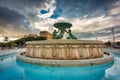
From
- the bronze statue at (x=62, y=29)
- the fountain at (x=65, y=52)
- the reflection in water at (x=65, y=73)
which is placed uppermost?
the bronze statue at (x=62, y=29)

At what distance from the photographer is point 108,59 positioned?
12422 mm

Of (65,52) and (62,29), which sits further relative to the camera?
(62,29)

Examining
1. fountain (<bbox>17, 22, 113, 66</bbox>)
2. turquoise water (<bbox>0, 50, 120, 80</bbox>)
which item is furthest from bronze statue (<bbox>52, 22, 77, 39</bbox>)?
turquoise water (<bbox>0, 50, 120, 80</bbox>)

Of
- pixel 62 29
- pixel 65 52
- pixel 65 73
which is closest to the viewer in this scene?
pixel 65 73

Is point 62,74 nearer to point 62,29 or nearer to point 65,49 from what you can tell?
point 65,49

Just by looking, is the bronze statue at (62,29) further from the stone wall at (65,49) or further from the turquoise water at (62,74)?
the turquoise water at (62,74)

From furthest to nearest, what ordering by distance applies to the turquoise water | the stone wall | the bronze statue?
the bronze statue → the stone wall → the turquoise water

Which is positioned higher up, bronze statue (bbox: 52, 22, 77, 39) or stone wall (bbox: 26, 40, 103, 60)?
bronze statue (bbox: 52, 22, 77, 39)

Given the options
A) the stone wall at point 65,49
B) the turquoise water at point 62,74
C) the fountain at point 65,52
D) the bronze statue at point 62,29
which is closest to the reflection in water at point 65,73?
the turquoise water at point 62,74

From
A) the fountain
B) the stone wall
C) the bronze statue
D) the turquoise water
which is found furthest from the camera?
the bronze statue

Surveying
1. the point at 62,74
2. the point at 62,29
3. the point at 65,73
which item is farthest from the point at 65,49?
the point at 62,29

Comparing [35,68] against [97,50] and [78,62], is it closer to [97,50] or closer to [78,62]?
[78,62]

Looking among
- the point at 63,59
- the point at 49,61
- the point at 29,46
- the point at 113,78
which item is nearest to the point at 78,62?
the point at 63,59

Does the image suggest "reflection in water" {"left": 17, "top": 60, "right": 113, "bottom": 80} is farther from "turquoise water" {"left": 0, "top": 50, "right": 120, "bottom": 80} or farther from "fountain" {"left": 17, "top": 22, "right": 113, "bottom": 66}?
"fountain" {"left": 17, "top": 22, "right": 113, "bottom": 66}
